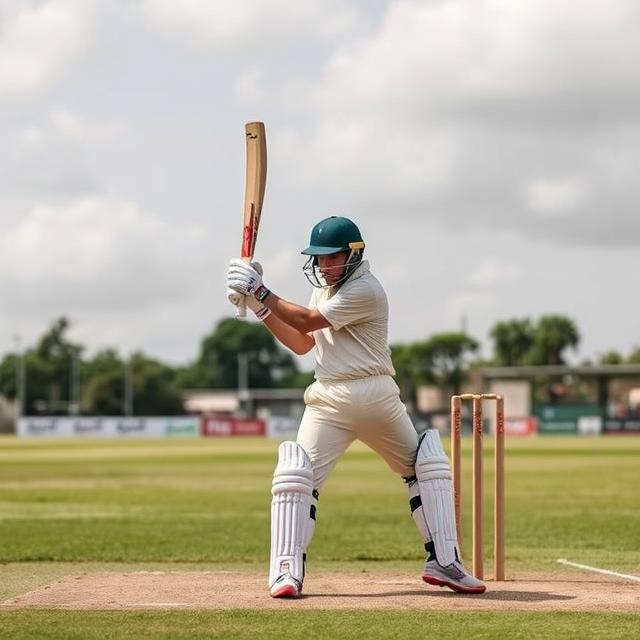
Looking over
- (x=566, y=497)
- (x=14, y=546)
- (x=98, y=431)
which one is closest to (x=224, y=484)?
(x=566, y=497)

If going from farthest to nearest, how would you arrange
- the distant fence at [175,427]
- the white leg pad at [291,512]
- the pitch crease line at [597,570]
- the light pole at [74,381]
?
the light pole at [74,381], the distant fence at [175,427], the pitch crease line at [597,570], the white leg pad at [291,512]

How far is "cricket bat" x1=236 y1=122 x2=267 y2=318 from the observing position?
7.58 metres

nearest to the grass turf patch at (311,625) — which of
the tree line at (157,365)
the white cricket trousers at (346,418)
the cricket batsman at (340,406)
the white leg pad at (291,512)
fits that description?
the white leg pad at (291,512)

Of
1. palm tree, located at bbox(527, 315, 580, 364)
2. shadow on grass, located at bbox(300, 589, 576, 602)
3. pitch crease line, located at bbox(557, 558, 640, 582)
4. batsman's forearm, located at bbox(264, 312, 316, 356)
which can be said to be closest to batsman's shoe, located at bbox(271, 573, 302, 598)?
shadow on grass, located at bbox(300, 589, 576, 602)

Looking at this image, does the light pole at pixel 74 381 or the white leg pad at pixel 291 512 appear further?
the light pole at pixel 74 381

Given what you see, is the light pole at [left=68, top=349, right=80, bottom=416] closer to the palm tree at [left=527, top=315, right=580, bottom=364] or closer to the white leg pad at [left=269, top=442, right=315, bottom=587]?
the palm tree at [left=527, top=315, right=580, bottom=364]

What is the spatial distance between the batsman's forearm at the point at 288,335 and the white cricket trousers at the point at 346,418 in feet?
0.73

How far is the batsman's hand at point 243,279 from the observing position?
733 cm

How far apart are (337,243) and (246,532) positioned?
6.70 meters

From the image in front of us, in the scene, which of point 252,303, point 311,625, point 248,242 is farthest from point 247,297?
point 311,625

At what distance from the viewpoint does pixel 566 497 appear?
20.0 m

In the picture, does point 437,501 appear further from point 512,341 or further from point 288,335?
point 512,341

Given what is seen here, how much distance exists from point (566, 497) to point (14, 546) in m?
10.2

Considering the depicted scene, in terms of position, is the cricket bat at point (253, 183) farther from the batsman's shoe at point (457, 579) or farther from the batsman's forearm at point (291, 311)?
the batsman's shoe at point (457, 579)
